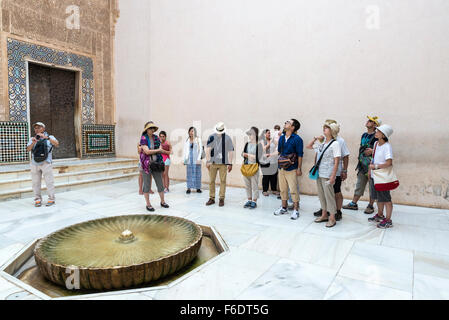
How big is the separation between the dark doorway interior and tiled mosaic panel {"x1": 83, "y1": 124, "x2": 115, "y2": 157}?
33 cm

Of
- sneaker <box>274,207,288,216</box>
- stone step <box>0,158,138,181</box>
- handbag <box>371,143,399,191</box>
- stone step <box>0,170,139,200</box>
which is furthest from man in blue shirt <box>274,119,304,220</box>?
stone step <box>0,158,138,181</box>

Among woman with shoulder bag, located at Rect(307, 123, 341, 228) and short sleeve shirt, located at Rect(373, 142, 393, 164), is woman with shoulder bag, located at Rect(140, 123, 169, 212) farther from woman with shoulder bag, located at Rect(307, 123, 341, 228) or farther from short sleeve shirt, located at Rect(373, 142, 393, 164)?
short sleeve shirt, located at Rect(373, 142, 393, 164)


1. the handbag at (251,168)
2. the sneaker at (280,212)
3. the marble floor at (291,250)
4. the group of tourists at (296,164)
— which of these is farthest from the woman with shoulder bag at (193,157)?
the sneaker at (280,212)

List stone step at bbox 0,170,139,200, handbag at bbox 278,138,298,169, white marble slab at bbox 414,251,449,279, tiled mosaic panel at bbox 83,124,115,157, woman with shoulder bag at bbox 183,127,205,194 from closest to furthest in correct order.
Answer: white marble slab at bbox 414,251,449,279, handbag at bbox 278,138,298,169, stone step at bbox 0,170,139,200, woman with shoulder bag at bbox 183,127,205,194, tiled mosaic panel at bbox 83,124,115,157

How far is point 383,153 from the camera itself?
3.50 meters

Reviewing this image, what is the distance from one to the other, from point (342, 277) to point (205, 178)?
4.87 m

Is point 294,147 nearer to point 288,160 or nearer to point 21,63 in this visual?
point 288,160

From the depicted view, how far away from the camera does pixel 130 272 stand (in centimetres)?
217

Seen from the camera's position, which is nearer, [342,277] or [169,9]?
[342,277]

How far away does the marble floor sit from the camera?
209 cm

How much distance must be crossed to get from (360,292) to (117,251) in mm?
1929

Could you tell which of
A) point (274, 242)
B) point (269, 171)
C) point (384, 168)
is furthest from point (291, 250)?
point (269, 171)
